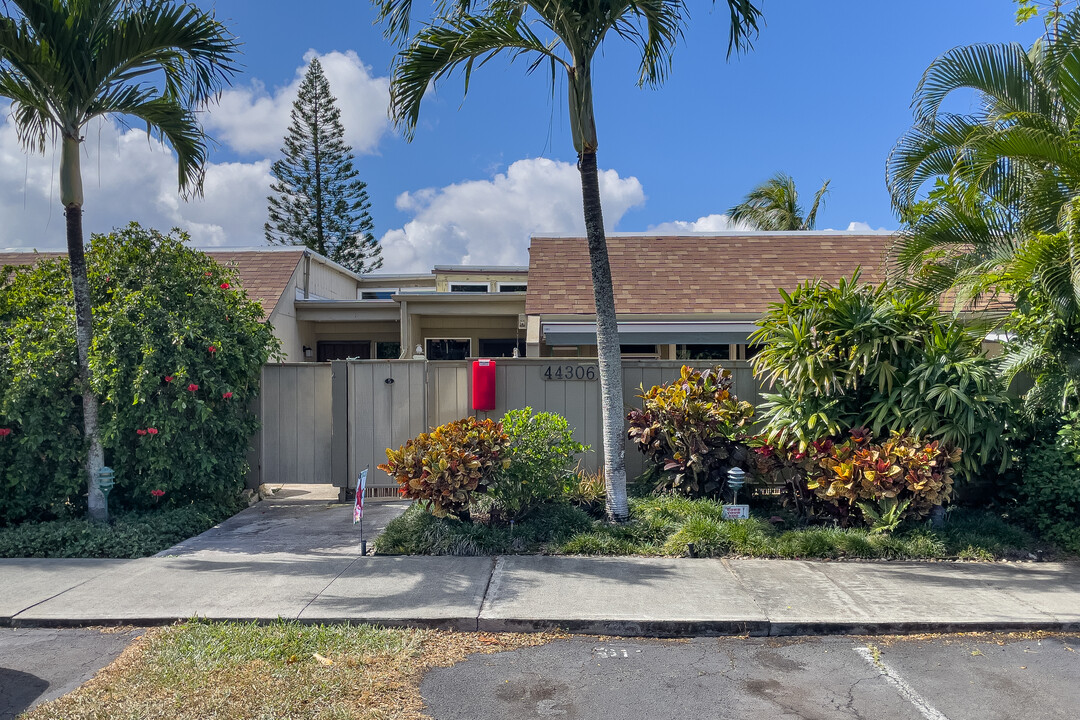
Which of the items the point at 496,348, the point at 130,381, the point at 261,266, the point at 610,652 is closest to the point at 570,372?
the point at 610,652

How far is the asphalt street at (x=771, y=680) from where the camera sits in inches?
155

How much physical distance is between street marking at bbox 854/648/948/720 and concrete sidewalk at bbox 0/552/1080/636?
0.38 meters

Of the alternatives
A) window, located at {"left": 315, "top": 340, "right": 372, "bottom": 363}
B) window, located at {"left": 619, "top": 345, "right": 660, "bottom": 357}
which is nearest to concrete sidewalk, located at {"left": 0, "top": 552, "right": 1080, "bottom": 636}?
window, located at {"left": 619, "top": 345, "right": 660, "bottom": 357}

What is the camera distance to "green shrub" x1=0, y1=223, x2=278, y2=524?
24.0 feet

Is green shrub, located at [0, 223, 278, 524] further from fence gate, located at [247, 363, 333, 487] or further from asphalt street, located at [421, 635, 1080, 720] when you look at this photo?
asphalt street, located at [421, 635, 1080, 720]

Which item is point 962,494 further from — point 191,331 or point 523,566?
point 191,331

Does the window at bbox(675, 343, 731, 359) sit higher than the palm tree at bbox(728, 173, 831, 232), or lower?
lower

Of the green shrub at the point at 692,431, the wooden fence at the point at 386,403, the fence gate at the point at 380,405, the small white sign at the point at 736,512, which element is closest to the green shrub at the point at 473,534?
the green shrub at the point at 692,431

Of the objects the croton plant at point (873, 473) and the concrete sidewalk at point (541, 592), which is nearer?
the concrete sidewalk at point (541, 592)

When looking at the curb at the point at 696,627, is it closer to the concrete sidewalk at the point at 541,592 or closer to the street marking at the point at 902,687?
the concrete sidewalk at the point at 541,592

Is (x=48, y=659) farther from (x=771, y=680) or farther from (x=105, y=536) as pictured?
(x=771, y=680)

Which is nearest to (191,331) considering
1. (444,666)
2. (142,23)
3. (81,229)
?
(81,229)

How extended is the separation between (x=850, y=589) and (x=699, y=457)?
7.14 ft

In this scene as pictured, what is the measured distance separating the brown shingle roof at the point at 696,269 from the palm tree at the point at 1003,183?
3671 mm
